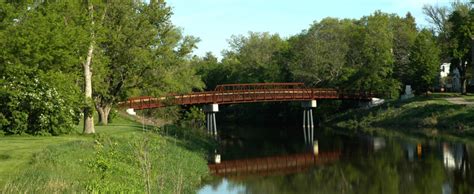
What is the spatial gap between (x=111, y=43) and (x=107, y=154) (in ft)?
63.2

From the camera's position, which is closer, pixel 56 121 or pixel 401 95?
pixel 56 121

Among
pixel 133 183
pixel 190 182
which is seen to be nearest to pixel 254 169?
pixel 190 182

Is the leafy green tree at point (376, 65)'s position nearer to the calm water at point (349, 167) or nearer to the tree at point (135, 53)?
the calm water at point (349, 167)

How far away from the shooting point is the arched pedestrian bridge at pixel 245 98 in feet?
186

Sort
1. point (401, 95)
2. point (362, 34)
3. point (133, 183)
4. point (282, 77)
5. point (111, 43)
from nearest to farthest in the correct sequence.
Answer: point (133, 183) < point (111, 43) < point (401, 95) < point (362, 34) < point (282, 77)

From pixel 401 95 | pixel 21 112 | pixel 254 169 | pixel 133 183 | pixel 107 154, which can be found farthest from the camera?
pixel 401 95

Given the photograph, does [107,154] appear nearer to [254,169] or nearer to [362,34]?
[254,169]

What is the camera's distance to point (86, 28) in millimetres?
30750

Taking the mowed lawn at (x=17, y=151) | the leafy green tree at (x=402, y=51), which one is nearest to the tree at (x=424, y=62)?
the leafy green tree at (x=402, y=51)

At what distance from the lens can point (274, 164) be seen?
3638 centimetres

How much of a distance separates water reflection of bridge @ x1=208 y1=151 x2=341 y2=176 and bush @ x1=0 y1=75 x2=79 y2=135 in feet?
28.3

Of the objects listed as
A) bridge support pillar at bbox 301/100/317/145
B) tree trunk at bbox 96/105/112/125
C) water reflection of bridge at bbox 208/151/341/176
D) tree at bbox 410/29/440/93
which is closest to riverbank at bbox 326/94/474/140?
tree at bbox 410/29/440/93

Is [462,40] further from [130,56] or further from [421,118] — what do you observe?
[130,56]

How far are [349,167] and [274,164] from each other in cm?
543
